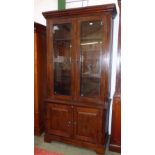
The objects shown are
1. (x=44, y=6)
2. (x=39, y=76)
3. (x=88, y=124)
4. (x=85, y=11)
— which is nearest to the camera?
(x=85, y=11)

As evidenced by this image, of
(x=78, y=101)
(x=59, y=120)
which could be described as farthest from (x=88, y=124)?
(x=59, y=120)

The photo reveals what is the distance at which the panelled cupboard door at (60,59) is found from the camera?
238 cm

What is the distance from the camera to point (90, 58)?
7.66 feet

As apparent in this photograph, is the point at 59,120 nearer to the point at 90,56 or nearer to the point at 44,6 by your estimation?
the point at 90,56

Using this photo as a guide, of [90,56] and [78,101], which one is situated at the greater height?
[90,56]

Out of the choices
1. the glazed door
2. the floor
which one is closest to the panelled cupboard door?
the glazed door

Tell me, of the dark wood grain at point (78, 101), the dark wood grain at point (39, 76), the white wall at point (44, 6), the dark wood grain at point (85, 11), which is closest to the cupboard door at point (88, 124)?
the dark wood grain at point (78, 101)

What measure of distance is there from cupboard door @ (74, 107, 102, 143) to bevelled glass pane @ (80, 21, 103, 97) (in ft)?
0.88

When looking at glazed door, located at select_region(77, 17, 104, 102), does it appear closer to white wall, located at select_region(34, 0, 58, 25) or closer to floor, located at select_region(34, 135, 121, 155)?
floor, located at select_region(34, 135, 121, 155)

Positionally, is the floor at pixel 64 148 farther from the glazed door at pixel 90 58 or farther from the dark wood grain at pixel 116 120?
the glazed door at pixel 90 58

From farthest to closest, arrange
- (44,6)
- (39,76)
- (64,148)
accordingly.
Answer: (44,6) → (39,76) → (64,148)

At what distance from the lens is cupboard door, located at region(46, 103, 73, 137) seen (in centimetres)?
242

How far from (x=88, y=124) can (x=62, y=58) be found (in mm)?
1137
